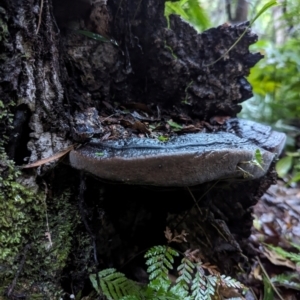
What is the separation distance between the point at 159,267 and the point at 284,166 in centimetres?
304

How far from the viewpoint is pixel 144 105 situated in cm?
182

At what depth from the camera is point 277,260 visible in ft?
7.18

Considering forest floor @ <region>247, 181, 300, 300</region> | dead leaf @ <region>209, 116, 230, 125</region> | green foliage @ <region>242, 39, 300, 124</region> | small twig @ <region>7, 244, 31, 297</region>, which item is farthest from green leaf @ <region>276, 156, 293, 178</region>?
small twig @ <region>7, 244, 31, 297</region>

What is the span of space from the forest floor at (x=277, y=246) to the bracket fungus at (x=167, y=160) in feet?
2.94

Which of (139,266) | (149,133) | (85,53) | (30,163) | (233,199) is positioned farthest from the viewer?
(233,199)

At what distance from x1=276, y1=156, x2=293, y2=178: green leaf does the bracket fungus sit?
2820 millimetres

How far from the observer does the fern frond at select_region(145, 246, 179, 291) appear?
1.28 metres

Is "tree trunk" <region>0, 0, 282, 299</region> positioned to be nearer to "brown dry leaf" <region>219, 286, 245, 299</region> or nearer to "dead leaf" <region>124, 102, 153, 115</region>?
"dead leaf" <region>124, 102, 153, 115</region>

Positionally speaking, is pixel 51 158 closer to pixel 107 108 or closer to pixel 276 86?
pixel 107 108

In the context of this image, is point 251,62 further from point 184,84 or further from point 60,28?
point 60,28

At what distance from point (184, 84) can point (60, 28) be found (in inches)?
29.6

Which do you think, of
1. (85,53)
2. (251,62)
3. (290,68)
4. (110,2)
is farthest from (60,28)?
(290,68)

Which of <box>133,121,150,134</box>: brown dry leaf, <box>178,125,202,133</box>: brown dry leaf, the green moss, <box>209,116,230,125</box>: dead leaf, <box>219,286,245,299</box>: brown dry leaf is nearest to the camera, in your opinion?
the green moss

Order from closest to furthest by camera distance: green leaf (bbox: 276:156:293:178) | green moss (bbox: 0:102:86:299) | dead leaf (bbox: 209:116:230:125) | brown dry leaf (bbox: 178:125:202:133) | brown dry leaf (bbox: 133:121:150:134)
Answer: green moss (bbox: 0:102:86:299) → brown dry leaf (bbox: 133:121:150:134) → brown dry leaf (bbox: 178:125:202:133) → dead leaf (bbox: 209:116:230:125) → green leaf (bbox: 276:156:293:178)
